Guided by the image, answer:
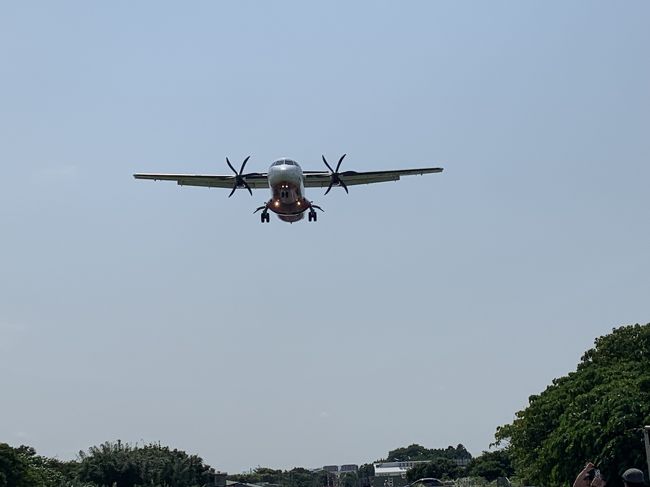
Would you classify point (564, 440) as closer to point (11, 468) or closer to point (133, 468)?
point (11, 468)

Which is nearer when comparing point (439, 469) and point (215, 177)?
point (215, 177)

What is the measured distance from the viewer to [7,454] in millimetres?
58406

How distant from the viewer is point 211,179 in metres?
53.1

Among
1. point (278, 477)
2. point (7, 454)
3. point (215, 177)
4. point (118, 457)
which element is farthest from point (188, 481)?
point (278, 477)

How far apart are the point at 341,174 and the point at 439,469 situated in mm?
102227

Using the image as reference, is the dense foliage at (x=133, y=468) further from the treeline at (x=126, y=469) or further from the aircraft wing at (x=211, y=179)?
the aircraft wing at (x=211, y=179)

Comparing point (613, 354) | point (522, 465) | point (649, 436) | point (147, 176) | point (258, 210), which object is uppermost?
point (147, 176)

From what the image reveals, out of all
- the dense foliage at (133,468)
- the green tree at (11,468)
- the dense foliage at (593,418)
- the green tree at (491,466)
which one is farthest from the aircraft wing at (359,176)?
the green tree at (491,466)

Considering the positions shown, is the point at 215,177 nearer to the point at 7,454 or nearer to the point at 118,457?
the point at 7,454

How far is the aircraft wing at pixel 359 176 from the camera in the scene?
52875 mm

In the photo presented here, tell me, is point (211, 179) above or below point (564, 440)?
above

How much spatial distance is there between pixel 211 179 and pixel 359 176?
8.42 metres

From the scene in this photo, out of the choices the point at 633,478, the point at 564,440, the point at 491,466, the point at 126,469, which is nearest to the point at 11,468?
the point at 126,469

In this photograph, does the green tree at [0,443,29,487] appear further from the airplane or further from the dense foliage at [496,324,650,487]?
the dense foliage at [496,324,650,487]
